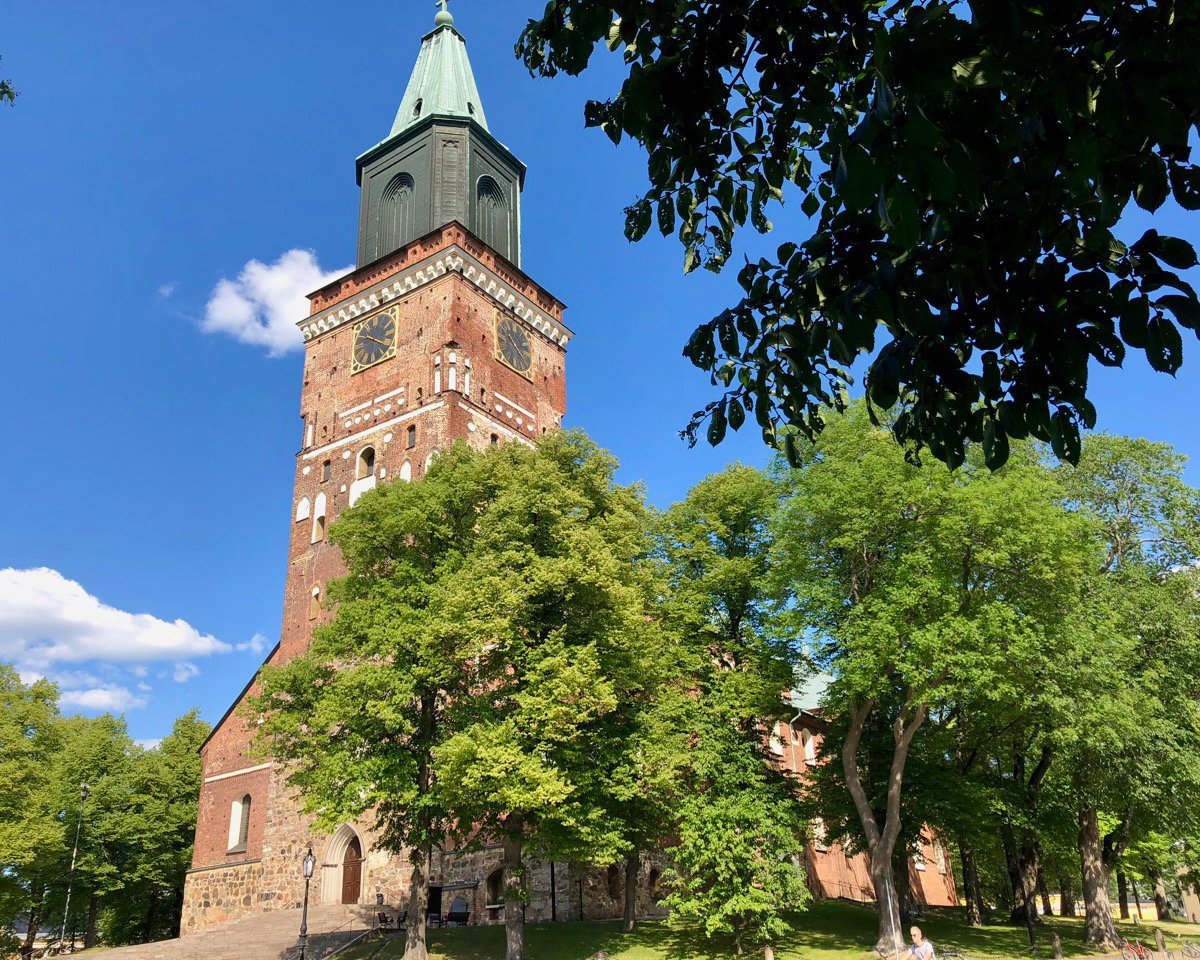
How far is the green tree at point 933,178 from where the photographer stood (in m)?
3.26

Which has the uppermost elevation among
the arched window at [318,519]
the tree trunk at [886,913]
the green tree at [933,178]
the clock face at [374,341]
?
the clock face at [374,341]

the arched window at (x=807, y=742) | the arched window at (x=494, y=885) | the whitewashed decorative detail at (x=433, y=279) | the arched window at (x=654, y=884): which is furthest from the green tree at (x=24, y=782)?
the arched window at (x=807, y=742)

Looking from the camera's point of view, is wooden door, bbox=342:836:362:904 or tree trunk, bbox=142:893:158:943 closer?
wooden door, bbox=342:836:362:904

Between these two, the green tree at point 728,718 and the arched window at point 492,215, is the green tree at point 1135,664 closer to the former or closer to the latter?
the green tree at point 728,718

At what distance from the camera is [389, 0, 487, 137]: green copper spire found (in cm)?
4422

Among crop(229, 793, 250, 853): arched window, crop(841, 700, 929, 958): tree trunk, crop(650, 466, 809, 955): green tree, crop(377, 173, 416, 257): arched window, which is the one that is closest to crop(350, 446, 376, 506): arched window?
crop(377, 173, 416, 257): arched window

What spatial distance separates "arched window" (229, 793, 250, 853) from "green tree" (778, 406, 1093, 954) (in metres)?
23.4

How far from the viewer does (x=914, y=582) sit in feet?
75.0

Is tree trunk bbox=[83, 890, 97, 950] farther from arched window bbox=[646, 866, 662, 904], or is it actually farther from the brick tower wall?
arched window bbox=[646, 866, 662, 904]

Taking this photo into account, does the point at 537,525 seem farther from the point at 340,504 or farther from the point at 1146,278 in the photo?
the point at 1146,278

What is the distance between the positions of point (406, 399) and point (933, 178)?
36715 millimetres

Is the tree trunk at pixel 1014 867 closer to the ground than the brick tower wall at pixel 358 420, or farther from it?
closer to the ground

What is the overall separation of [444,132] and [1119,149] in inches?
1681

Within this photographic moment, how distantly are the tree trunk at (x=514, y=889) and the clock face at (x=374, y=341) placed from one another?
23277mm
